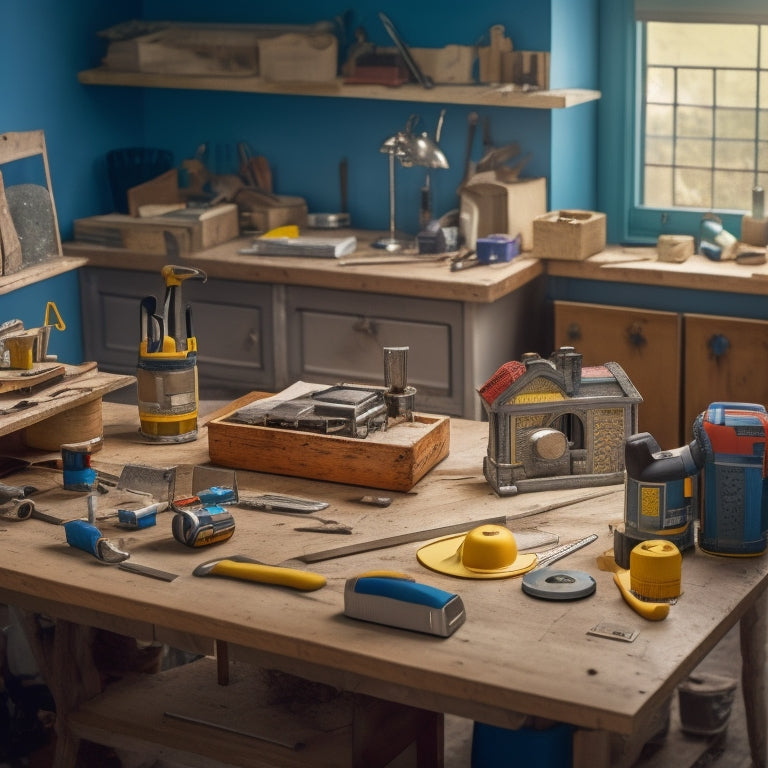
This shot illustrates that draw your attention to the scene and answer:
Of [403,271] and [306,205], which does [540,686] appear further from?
[306,205]

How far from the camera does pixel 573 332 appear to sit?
17.5 feet

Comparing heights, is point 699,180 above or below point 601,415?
above

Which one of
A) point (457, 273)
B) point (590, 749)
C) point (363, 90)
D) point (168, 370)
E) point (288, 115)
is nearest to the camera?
point (590, 749)

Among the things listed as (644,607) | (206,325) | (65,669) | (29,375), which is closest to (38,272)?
(206,325)

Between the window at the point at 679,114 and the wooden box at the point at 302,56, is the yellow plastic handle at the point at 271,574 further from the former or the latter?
the window at the point at 679,114

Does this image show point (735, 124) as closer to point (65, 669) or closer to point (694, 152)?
point (694, 152)

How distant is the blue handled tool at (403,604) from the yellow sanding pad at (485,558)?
0.21 meters

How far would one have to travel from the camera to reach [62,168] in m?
5.73

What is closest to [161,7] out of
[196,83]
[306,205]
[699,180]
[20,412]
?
[196,83]

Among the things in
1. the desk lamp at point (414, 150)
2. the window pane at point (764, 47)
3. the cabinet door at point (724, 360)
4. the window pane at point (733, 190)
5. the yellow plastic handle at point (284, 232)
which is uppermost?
the window pane at point (764, 47)

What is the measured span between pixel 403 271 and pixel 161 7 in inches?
74.6

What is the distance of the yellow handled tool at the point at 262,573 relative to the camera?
269cm

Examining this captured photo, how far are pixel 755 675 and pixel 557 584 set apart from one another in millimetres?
1055

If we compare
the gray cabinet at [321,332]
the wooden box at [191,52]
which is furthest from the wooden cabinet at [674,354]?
the wooden box at [191,52]
